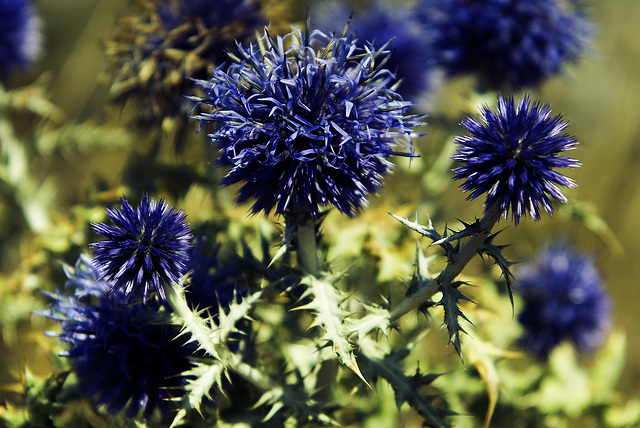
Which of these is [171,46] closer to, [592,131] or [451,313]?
[451,313]

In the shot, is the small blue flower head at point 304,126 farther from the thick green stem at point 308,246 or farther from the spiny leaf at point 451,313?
the spiny leaf at point 451,313

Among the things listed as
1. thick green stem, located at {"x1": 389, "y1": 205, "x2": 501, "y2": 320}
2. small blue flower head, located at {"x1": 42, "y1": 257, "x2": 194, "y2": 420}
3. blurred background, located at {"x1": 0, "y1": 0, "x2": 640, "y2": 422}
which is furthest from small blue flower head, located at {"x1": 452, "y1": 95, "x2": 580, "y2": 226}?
blurred background, located at {"x1": 0, "y1": 0, "x2": 640, "y2": 422}

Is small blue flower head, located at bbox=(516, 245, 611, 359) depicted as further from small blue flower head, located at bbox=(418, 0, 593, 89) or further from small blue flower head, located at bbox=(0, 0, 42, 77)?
small blue flower head, located at bbox=(0, 0, 42, 77)

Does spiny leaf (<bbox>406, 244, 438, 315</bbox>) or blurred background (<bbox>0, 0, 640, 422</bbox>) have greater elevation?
blurred background (<bbox>0, 0, 640, 422</bbox>)

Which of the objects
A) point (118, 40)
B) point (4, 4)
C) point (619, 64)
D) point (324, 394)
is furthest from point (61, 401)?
point (619, 64)

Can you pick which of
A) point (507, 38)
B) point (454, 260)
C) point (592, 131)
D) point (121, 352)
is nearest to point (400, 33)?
point (507, 38)

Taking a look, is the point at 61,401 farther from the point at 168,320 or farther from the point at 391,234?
the point at 391,234
